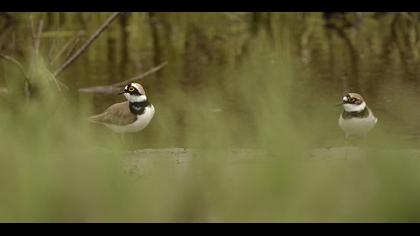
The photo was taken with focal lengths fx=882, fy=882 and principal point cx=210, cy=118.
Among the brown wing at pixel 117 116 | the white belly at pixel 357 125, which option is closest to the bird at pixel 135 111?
the brown wing at pixel 117 116

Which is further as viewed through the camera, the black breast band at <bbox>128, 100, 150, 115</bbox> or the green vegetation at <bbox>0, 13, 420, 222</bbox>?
the black breast band at <bbox>128, 100, 150, 115</bbox>

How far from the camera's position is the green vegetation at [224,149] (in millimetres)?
1849

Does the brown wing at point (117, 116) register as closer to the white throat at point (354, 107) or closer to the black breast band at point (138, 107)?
the black breast band at point (138, 107)

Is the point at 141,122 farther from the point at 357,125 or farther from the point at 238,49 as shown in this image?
the point at 238,49

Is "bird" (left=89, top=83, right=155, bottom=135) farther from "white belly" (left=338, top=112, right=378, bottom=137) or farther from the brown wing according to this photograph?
"white belly" (left=338, top=112, right=378, bottom=137)

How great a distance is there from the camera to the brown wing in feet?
8.80

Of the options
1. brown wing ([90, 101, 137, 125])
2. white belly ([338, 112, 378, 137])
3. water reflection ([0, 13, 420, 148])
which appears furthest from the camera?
water reflection ([0, 13, 420, 148])

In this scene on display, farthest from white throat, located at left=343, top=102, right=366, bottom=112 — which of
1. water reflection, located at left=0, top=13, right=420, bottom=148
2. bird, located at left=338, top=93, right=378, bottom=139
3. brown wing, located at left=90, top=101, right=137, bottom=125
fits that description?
brown wing, located at left=90, top=101, right=137, bottom=125

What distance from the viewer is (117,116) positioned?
2.77m

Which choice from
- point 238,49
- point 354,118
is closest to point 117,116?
point 354,118

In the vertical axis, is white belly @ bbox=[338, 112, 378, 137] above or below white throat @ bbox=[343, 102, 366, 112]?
below
